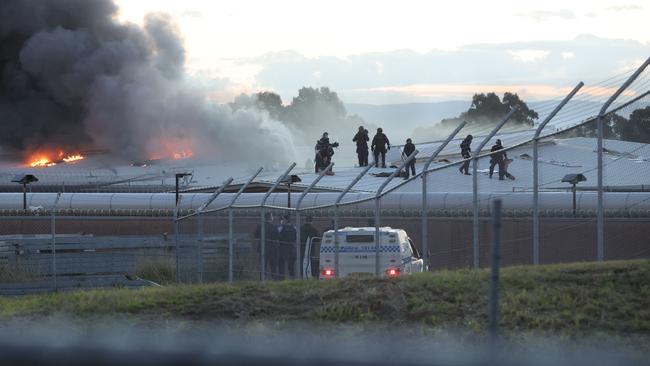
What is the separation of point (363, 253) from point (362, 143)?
19024 mm

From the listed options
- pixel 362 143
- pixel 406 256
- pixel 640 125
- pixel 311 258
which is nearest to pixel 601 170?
pixel 640 125

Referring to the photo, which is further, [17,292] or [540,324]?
[17,292]

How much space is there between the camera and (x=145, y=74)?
56312 millimetres

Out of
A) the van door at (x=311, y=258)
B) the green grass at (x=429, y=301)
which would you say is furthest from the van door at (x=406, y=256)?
the green grass at (x=429, y=301)

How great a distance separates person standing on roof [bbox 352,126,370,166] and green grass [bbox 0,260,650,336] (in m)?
24.3

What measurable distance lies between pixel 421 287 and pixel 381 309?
718 millimetres

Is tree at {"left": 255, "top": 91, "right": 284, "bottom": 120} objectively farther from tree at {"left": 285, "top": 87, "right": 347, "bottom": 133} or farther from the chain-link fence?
the chain-link fence

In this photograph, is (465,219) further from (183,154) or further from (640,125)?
(183,154)

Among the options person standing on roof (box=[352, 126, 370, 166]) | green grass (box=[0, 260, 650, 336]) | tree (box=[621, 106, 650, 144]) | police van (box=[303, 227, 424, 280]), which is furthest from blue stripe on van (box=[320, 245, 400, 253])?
person standing on roof (box=[352, 126, 370, 166])

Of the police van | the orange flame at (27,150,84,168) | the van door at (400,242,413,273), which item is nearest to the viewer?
the police van

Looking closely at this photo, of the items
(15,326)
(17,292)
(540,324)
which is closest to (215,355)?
(540,324)

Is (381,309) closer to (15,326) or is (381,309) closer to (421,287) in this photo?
(421,287)

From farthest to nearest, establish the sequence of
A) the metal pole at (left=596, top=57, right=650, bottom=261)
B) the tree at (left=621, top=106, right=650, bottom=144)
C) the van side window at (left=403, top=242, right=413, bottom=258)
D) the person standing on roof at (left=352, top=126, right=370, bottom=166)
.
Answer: the person standing on roof at (left=352, top=126, right=370, bottom=166) → the van side window at (left=403, top=242, right=413, bottom=258) → the tree at (left=621, top=106, right=650, bottom=144) → the metal pole at (left=596, top=57, right=650, bottom=261)

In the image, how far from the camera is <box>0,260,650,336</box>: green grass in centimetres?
883
